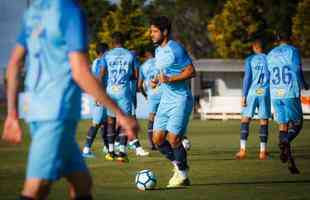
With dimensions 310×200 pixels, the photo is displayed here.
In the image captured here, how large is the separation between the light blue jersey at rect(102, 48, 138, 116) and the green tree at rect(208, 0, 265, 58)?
42048mm

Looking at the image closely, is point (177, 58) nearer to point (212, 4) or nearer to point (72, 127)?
point (72, 127)

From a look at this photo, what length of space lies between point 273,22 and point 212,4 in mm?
9307

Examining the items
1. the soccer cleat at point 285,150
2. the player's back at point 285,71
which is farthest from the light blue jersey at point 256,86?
the soccer cleat at point 285,150

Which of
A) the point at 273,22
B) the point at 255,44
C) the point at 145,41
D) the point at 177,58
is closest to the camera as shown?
the point at 177,58

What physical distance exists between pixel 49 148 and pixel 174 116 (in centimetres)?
607

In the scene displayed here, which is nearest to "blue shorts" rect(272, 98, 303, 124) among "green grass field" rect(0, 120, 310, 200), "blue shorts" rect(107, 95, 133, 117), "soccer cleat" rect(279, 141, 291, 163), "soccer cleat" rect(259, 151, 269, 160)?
"soccer cleat" rect(279, 141, 291, 163)

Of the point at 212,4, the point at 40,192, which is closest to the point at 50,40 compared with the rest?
the point at 40,192

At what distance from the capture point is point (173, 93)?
12.7 m

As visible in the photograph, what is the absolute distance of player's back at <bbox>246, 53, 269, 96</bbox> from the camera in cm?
1781

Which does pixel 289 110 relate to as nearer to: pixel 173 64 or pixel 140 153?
pixel 173 64

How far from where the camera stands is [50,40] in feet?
21.7

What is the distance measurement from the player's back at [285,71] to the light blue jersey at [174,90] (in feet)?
9.22

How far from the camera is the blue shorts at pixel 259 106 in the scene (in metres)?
18.0

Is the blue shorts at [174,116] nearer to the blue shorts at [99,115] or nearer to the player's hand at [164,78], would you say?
the player's hand at [164,78]
